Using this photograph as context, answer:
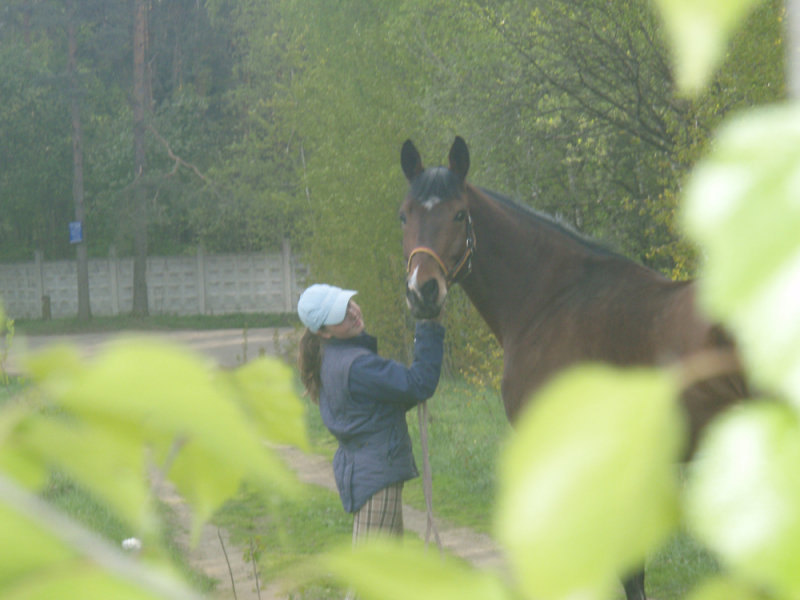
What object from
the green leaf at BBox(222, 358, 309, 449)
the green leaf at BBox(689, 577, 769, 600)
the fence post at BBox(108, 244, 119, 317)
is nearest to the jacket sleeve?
the green leaf at BBox(222, 358, 309, 449)

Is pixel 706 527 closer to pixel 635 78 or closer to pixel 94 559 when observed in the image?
pixel 94 559

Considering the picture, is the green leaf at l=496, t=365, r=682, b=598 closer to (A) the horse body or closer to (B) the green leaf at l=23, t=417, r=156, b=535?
(B) the green leaf at l=23, t=417, r=156, b=535

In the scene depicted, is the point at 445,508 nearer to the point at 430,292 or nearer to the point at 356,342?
the point at 356,342

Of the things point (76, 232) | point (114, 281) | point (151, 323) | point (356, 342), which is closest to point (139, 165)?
point (76, 232)

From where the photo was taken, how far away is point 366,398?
A: 10.4ft

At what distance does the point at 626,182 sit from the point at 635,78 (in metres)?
1.68

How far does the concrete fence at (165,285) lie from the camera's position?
23.3 m

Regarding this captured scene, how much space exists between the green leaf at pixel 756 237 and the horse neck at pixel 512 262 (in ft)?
9.67

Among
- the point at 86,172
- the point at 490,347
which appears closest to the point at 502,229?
the point at 490,347

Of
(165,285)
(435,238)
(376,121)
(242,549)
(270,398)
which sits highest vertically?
(376,121)

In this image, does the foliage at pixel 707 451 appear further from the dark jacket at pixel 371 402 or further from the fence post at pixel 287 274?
the fence post at pixel 287 274

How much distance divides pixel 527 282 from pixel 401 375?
571 millimetres

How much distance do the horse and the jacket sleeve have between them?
0.51 feet

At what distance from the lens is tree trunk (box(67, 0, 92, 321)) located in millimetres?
20141
